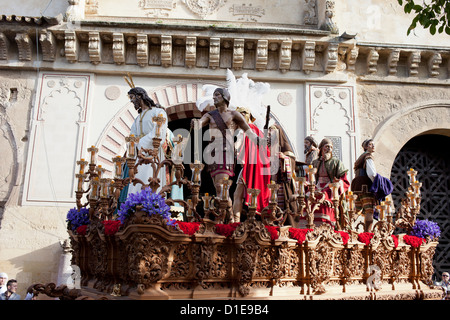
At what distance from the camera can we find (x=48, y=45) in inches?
361

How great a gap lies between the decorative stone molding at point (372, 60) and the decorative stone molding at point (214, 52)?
3.25 meters

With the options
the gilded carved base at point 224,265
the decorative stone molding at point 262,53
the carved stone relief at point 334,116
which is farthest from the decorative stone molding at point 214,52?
the gilded carved base at point 224,265

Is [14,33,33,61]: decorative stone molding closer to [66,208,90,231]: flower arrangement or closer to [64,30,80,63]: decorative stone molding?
[64,30,80,63]: decorative stone molding

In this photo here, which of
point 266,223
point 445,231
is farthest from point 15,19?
point 445,231

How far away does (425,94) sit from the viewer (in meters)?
10.1

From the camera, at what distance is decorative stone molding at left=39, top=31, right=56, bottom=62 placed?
905cm

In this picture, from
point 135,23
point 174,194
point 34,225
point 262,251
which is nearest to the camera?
point 262,251

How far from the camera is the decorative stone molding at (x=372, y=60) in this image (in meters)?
9.77

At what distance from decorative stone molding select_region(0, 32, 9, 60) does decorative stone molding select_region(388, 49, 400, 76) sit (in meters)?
7.93

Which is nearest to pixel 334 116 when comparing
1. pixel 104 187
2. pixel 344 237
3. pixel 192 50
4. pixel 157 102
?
pixel 192 50
